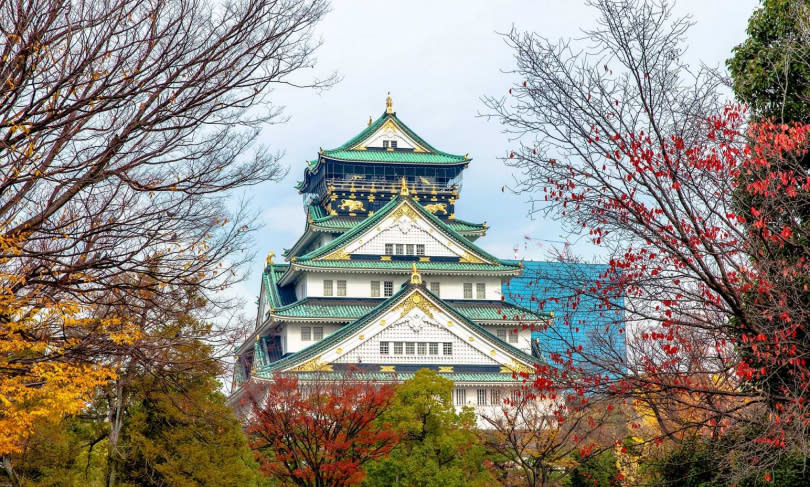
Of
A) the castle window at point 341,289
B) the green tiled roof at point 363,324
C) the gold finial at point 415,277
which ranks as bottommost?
the green tiled roof at point 363,324

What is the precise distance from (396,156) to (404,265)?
8.56m

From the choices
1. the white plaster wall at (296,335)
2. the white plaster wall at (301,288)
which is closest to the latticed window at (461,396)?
the white plaster wall at (296,335)

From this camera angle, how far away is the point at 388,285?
5456cm

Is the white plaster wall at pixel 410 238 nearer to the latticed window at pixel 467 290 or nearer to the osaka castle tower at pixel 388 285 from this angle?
the osaka castle tower at pixel 388 285

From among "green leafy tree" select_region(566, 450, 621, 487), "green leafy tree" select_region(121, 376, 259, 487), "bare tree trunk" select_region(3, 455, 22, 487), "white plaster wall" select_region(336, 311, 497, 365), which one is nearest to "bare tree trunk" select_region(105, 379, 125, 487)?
"green leafy tree" select_region(121, 376, 259, 487)

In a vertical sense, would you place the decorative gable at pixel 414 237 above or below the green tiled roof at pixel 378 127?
below

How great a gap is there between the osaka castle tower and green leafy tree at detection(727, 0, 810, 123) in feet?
98.0

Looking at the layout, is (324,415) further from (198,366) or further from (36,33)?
(36,33)

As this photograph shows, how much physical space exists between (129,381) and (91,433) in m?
6.98

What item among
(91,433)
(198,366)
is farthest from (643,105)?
(91,433)

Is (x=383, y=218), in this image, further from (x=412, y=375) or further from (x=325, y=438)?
(x=325, y=438)

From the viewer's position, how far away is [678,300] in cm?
1291

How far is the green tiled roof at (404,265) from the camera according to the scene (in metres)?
52.6

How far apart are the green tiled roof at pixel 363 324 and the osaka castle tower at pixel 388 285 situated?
7cm
